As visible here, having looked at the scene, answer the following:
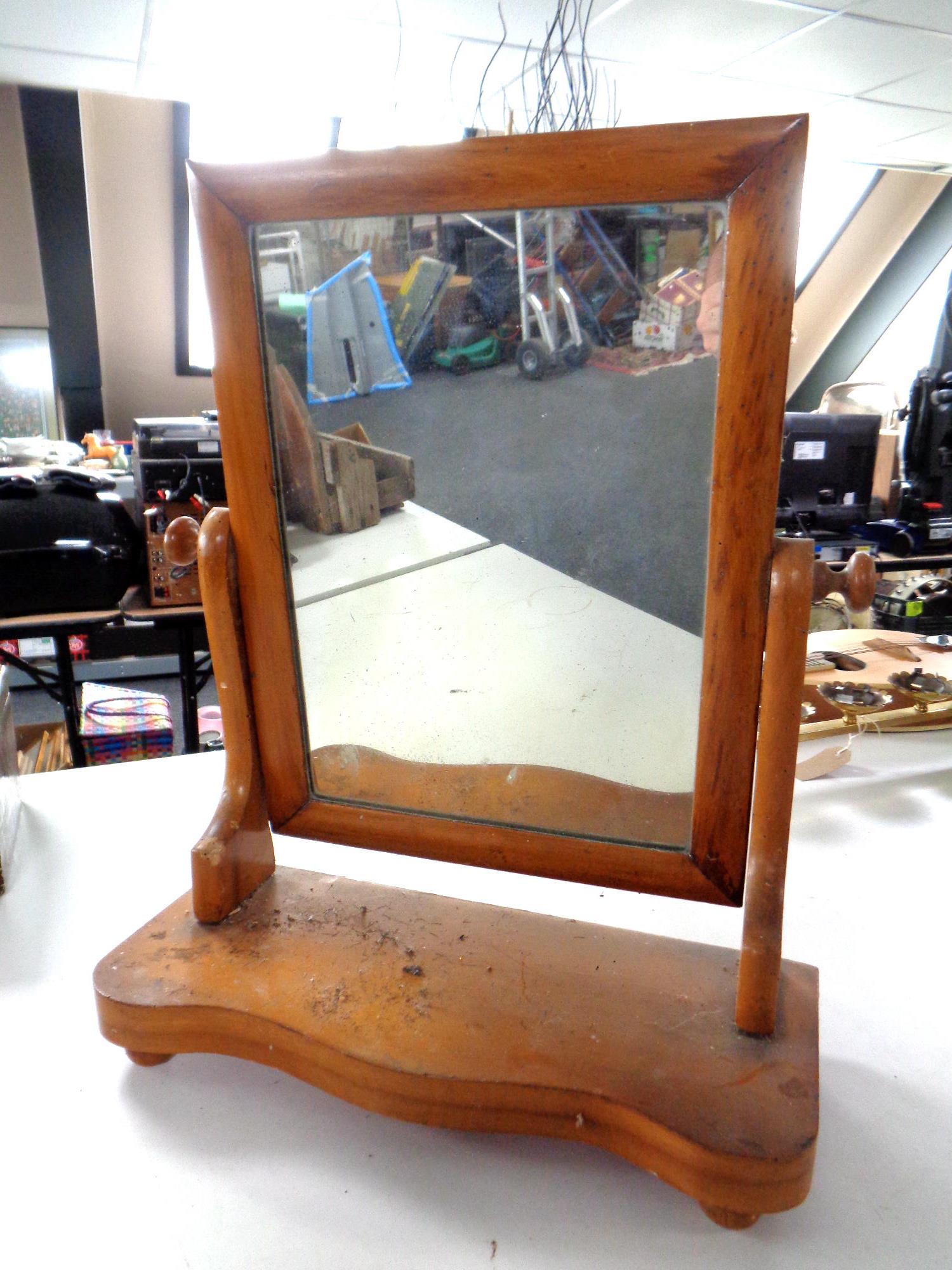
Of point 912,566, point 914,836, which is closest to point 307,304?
point 914,836

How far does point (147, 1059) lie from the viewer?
1.92ft

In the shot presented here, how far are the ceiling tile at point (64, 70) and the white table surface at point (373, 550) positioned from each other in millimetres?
3025

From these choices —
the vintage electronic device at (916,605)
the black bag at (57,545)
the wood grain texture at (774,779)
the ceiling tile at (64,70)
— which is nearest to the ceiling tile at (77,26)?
the ceiling tile at (64,70)

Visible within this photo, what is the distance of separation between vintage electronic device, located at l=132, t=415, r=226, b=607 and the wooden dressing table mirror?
1447 mm

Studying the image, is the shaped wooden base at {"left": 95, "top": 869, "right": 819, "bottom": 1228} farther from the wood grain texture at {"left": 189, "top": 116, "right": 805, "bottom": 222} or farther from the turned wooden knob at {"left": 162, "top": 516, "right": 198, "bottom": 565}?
the wood grain texture at {"left": 189, "top": 116, "right": 805, "bottom": 222}

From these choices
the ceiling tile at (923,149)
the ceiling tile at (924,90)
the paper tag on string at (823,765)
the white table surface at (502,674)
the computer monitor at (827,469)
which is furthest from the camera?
the ceiling tile at (923,149)

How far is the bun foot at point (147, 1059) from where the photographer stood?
0.58 meters

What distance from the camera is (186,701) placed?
2021mm

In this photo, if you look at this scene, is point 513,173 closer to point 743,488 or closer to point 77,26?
point 743,488

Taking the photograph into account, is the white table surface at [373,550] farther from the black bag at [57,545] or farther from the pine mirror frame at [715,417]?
the black bag at [57,545]

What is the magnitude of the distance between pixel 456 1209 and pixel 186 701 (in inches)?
65.3

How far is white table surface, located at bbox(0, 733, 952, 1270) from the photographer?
47 cm

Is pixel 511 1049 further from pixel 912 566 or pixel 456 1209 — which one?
pixel 912 566

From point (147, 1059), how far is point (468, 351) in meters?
0.48
